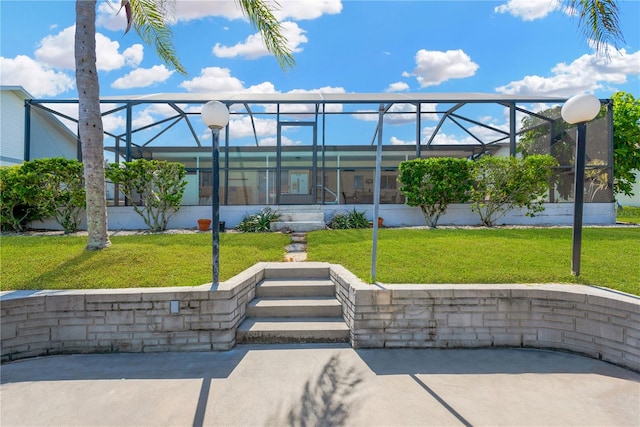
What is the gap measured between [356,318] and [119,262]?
355cm

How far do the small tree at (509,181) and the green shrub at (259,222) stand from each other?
19.1 feet

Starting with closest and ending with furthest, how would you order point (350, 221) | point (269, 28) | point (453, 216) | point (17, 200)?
point (269, 28) → point (17, 200) → point (350, 221) → point (453, 216)

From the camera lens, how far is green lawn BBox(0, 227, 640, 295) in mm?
3883

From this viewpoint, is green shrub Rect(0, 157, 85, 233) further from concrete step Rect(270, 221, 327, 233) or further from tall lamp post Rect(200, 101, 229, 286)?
tall lamp post Rect(200, 101, 229, 286)

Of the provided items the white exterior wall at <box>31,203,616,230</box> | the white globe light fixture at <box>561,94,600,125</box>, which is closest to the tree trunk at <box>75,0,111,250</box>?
the white exterior wall at <box>31,203,616,230</box>

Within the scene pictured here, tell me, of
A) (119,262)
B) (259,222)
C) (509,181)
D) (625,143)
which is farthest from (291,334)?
(625,143)

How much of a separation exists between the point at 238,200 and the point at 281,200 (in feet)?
5.64

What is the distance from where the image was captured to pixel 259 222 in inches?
344

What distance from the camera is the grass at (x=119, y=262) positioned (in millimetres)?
3854

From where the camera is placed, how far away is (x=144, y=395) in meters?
2.56

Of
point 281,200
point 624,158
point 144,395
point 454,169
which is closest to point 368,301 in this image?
point 144,395

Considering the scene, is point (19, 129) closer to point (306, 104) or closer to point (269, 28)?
point (306, 104)

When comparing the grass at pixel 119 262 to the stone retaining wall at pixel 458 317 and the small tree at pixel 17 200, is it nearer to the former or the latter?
the small tree at pixel 17 200

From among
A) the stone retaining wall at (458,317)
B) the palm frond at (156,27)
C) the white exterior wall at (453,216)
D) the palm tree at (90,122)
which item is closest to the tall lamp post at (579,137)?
the stone retaining wall at (458,317)
